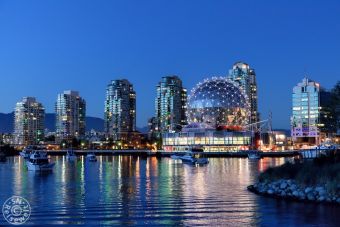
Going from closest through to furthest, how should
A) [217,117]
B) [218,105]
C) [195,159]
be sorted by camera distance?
[195,159] < [218,105] < [217,117]

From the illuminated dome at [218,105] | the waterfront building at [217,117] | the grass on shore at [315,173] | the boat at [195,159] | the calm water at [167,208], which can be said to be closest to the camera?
the calm water at [167,208]

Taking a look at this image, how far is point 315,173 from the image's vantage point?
119ft

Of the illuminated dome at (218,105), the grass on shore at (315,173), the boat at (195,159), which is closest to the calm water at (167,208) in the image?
the grass on shore at (315,173)

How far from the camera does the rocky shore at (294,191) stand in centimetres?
3366

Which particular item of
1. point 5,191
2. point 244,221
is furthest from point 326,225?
point 5,191

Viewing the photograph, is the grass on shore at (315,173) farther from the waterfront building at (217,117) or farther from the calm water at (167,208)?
the waterfront building at (217,117)

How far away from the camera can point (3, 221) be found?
2727 cm

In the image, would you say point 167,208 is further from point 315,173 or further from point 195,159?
point 195,159

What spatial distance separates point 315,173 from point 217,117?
135468 mm

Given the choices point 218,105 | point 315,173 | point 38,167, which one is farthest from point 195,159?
point 218,105

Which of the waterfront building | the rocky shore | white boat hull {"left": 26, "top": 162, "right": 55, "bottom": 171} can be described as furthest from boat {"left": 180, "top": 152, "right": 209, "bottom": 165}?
the waterfront building

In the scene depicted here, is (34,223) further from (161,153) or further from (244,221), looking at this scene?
(161,153)

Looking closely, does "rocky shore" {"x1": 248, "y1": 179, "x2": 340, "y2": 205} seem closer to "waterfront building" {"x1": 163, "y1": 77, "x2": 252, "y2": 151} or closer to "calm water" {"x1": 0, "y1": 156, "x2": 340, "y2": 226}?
"calm water" {"x1": 0, "y1": 156, "x2": 340, "y2": 226}

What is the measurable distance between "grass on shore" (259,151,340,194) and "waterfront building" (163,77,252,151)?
5023 inches
